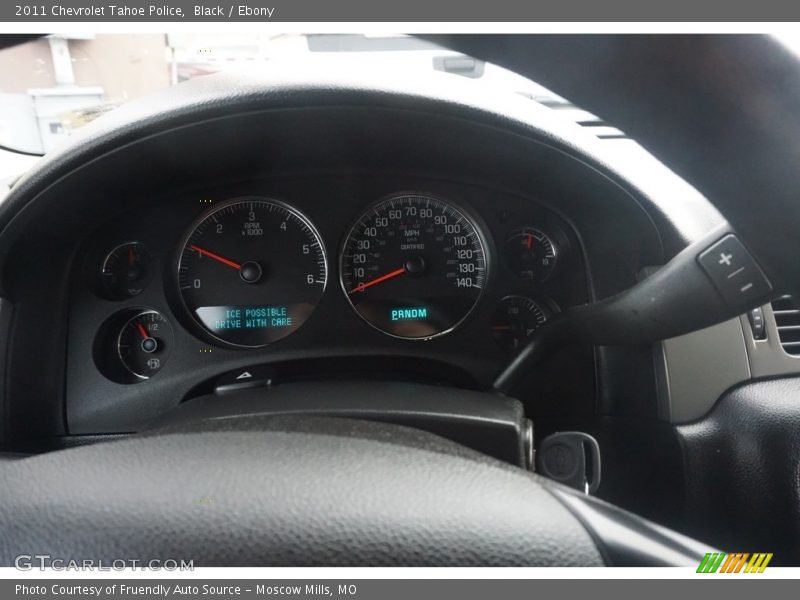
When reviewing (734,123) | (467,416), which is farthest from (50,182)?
(734,123)

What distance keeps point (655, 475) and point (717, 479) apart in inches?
6.6

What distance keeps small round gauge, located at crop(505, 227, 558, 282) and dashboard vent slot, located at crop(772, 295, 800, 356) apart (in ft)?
2.21

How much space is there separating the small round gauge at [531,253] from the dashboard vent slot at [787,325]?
672 mm

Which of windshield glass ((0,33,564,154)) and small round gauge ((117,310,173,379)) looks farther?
small round gauge ((117,310,173,379))

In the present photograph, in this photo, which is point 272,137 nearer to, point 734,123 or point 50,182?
point 50,182

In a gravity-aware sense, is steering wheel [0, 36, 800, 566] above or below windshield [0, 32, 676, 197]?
below

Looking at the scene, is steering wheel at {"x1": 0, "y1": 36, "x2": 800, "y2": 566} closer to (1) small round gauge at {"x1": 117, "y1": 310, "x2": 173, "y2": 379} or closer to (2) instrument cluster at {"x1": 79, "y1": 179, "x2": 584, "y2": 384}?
(2) instrument cluster at {"x1": 79, "y1": 179, "x2": 584, "y2": 384}

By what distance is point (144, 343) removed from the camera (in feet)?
7.61

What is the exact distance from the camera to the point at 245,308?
2.36 meters

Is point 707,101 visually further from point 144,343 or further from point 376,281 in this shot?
point 144,343

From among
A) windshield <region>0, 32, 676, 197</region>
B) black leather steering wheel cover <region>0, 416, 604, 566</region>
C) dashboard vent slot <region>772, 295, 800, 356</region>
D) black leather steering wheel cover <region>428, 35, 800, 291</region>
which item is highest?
windshield <region>0, 32, 676, 197</region>

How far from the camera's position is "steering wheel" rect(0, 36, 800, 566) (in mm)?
592

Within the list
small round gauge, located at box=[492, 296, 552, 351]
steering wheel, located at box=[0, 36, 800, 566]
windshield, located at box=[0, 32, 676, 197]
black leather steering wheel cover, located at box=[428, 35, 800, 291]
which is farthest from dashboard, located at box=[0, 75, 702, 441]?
black leather steering wheel cover, located at box=[428, 35, 800, 291]

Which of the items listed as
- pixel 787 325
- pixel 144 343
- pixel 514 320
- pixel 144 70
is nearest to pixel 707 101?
pixel 787 325
